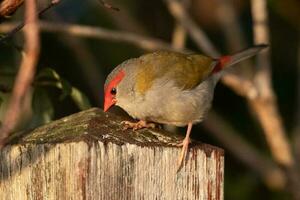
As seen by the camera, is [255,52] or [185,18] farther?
[185,18]

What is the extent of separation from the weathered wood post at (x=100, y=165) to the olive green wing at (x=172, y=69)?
1619 mm

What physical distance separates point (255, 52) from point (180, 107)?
112 cm

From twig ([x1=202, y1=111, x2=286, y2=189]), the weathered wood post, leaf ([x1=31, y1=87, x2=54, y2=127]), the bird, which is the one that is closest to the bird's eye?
the bird

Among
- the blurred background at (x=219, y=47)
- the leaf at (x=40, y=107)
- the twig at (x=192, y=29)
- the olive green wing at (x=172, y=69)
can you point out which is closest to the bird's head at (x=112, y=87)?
the olive green wing at (x=172, y=69)

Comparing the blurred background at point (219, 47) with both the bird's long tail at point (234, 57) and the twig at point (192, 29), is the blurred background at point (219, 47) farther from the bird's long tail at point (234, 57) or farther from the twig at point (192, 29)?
the bird's long tail at point (234, 57)

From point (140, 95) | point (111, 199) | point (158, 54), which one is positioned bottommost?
point (111, 199)

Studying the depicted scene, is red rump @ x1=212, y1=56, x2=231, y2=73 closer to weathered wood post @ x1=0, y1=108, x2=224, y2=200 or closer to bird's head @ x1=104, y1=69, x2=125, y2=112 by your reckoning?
bird's head @ x1=104, y1=69, x2=125, y2=112

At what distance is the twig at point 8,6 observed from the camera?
2414 mm

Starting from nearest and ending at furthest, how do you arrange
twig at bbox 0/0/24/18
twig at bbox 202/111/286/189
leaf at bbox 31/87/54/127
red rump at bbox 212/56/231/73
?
twig at bbox 0/0/24/18 < leaf at bbox 31/87/54/127 < red rump at bbox 212/56/231/73 < twig at bbox 202/111/286/189

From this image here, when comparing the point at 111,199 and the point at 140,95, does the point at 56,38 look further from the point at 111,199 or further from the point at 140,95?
the point at 111,199

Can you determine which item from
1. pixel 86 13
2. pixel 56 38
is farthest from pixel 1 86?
pixel 86 13

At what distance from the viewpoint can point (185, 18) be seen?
205 inches

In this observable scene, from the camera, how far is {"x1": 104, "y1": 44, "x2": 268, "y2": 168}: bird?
3906mm

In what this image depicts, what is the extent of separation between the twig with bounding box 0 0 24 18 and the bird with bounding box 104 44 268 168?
1.42 metres
